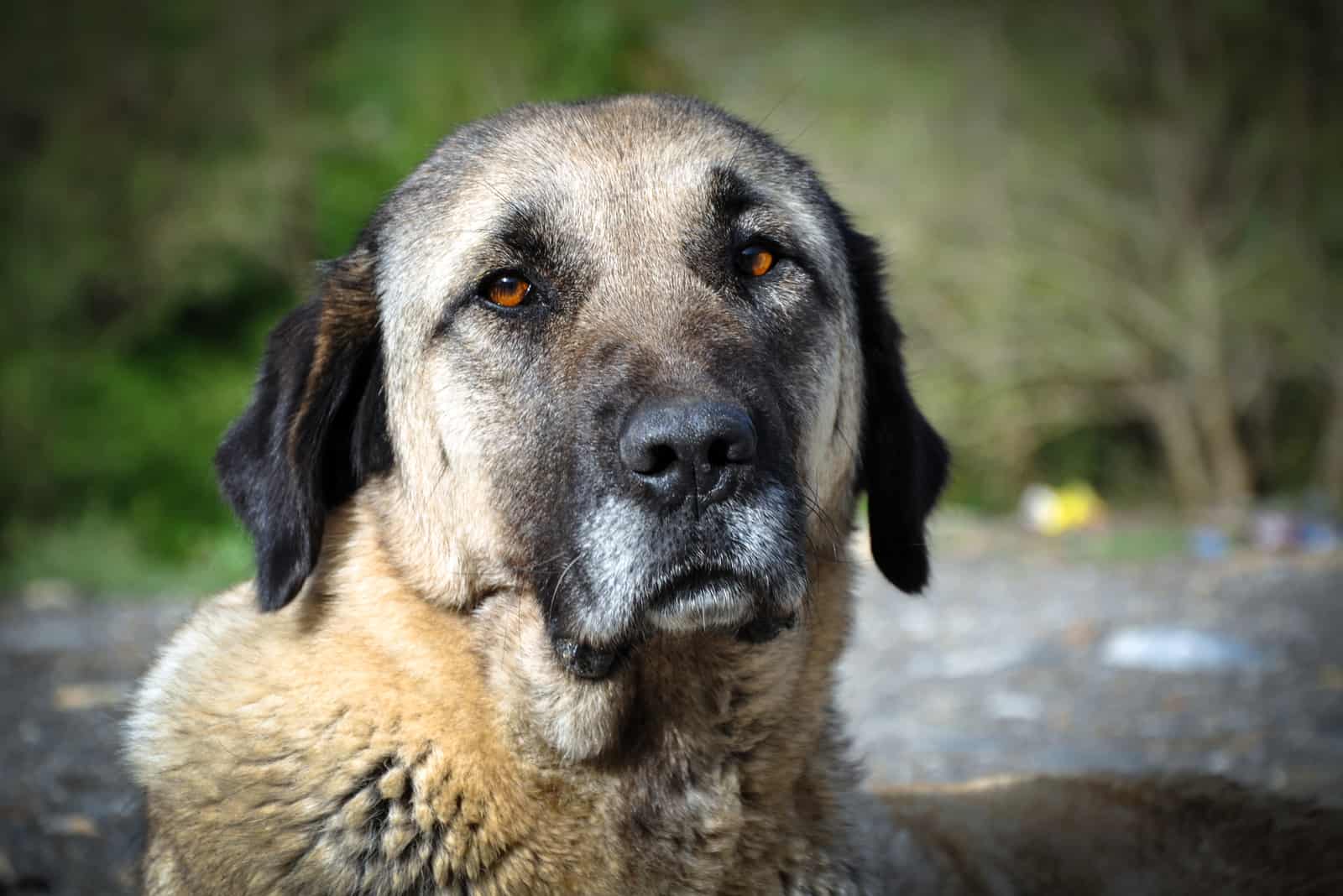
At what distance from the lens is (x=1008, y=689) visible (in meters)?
7.62

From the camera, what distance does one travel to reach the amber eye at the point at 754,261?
10.8ft

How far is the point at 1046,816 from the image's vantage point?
12.2ft

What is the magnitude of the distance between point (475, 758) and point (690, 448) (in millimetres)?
848

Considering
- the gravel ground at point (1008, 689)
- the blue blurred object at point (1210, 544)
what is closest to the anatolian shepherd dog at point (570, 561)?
the gravel ground at point (1008, 689)

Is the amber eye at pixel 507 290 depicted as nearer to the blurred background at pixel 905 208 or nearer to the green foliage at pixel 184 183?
the blurred background at pixel 905 208

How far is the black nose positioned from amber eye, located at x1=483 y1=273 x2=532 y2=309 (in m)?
0.71

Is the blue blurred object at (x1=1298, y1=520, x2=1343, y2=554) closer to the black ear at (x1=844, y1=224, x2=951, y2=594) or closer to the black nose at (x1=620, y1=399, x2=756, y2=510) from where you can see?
the black ear at (x1=844, y1=224, x2=951, y2=594)

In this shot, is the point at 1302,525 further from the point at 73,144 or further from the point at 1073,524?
the point at 73,144

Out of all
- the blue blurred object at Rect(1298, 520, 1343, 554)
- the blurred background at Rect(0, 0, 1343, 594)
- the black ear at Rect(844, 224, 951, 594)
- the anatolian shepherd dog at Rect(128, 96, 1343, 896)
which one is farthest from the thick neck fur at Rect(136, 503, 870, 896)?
the blurred background at Rect(0, 0, 1343, 594)

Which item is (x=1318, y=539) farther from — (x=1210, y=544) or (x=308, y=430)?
(x=308, y=430)

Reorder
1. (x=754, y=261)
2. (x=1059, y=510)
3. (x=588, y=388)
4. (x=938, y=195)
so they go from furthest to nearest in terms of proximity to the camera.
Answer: (x=938, y=195) → (x=1059, y=510) → (x=754, y=261) → (x=588, y=388)

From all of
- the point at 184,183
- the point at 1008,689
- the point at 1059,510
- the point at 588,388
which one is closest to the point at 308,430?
the point at 588,388

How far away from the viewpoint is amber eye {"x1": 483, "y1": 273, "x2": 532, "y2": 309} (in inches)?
123

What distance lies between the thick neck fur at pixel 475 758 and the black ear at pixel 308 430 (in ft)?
0.51
